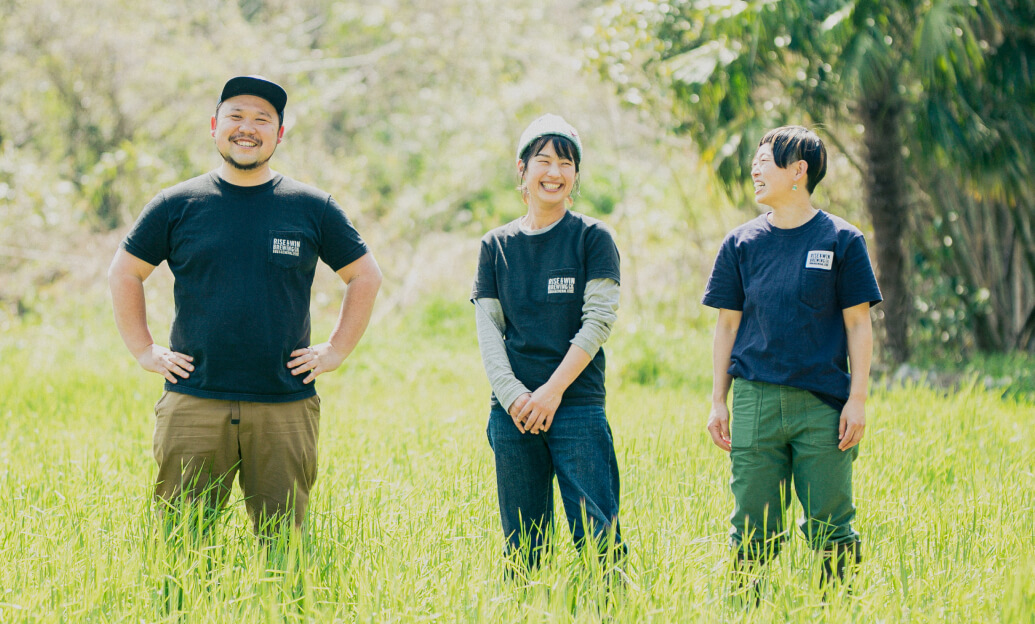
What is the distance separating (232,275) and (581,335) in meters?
1.17

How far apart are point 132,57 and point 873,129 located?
1026cm

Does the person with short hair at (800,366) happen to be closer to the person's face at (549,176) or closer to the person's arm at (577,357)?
the person's arm at (577,357)

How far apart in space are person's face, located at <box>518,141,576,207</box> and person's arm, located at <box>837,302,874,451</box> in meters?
1.03

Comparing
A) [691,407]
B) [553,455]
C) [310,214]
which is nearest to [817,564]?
[553,455]

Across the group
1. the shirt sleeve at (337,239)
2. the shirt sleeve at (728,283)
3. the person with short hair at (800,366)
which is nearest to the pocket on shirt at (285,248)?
the shirt sleeve at (337,239)

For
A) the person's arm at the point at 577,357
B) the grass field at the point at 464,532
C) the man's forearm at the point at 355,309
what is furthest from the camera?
the man's forearm at the point at 355,309

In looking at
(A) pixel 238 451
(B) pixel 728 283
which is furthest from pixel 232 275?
(B) pixel 728 283

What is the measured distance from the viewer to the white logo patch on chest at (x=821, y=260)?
290 centimetres

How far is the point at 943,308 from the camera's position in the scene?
1003 cm

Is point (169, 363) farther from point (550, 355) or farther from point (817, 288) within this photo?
point (817, 288)

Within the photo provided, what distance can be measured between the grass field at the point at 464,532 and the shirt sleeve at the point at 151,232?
0.89 m

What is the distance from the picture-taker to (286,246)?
2969 mm

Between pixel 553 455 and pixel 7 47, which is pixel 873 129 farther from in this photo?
pixel 7 47

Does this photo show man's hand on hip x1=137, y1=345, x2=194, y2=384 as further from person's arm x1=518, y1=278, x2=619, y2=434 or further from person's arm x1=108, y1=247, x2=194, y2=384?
person's arm x1=518, y1=278, x2=619, y2=434
